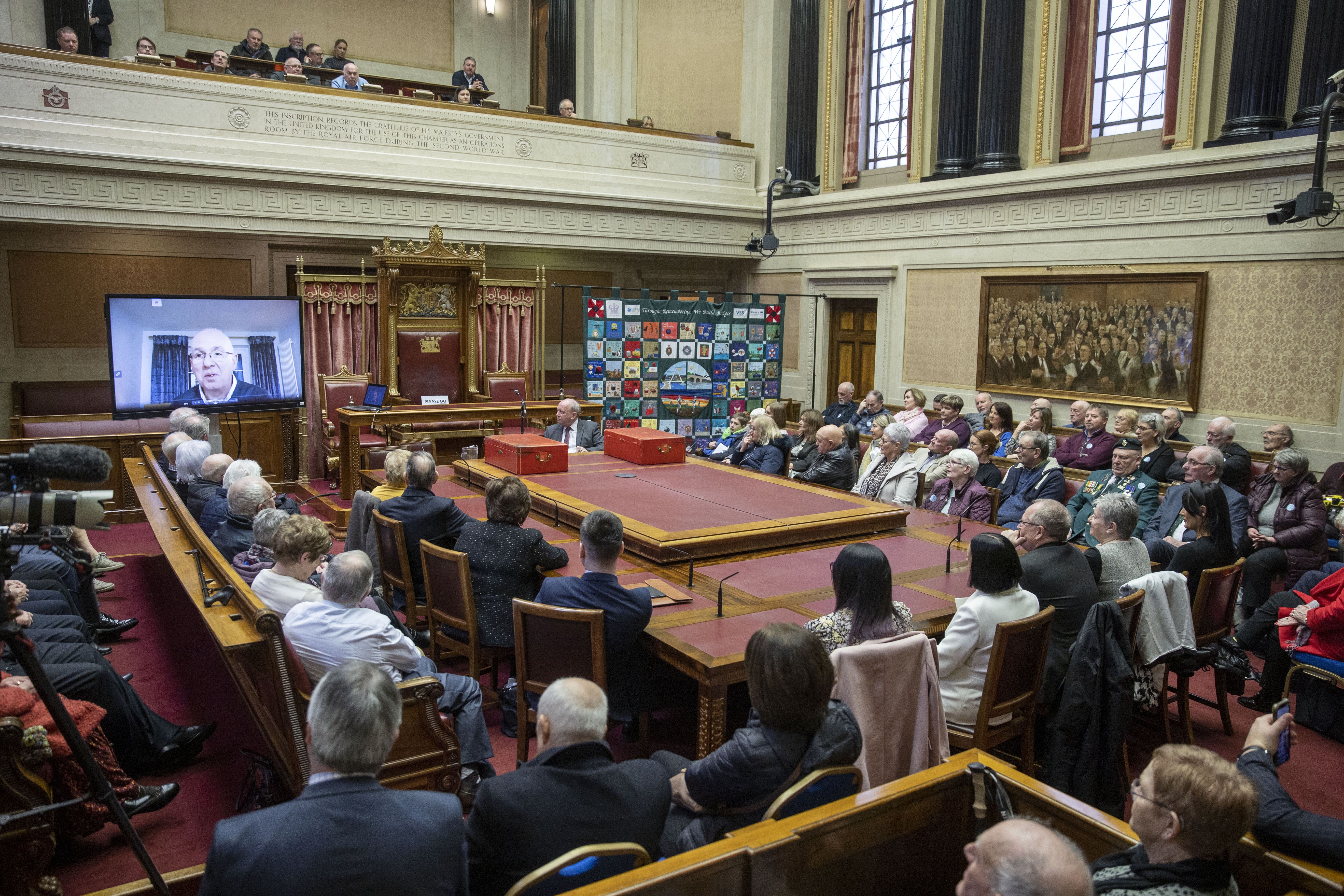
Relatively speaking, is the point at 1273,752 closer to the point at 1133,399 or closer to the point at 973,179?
the point at 1133,399

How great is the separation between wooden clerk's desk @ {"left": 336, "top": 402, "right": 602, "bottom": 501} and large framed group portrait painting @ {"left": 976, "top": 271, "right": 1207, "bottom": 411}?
4.54 meters

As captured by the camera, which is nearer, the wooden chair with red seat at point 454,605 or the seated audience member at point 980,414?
the wooden chair with red seat at point 454,605

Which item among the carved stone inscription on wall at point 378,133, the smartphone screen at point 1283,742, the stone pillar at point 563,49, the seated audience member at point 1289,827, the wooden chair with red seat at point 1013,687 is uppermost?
the stone pillar at point 563,49

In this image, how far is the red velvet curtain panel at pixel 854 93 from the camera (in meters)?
11.3

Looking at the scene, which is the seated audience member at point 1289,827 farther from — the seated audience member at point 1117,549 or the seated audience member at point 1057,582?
the seated audience member at point 1117,549

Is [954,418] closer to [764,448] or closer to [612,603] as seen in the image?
[764,448]

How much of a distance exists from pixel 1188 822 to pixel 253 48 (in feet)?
39.1

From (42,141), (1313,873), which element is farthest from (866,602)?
(42,141)

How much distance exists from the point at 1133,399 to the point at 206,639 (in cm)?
778

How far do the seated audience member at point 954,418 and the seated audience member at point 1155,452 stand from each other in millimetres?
1475

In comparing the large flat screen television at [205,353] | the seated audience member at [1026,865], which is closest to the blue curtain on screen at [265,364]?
the large flat screen television at [205,353]

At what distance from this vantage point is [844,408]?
9.66m

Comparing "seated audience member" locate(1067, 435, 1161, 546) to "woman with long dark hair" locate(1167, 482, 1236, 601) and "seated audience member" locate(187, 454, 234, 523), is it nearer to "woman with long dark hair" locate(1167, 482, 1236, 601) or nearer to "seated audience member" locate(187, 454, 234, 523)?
"woman with long dark hair" locate(1167, 482, 1236, 601)

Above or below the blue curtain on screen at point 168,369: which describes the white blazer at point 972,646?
below
